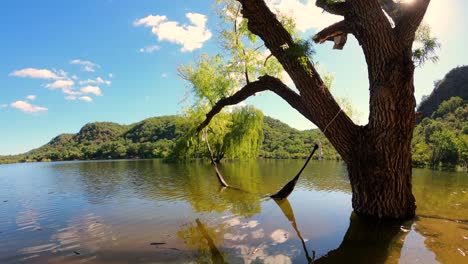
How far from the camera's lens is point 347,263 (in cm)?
480

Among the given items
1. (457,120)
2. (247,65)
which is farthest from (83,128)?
(247,65)

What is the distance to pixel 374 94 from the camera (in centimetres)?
700

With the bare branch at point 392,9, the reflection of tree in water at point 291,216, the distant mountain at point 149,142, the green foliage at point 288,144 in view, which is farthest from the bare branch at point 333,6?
the distant mountain at point 149,142

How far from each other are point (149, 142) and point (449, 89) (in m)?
95.8

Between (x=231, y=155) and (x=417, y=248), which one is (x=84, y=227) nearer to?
(x=417, y=248)

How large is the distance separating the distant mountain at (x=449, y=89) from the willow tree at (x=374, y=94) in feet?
346

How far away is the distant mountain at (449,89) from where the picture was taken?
319ft

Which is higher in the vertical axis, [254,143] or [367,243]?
[254,143]

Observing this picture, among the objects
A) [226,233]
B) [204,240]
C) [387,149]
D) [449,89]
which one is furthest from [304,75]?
[449,89]

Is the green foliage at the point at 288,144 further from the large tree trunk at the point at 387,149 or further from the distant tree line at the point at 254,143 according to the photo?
the large tree trunk at the point at 387,149

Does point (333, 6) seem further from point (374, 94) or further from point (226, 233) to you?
point (226, 233)

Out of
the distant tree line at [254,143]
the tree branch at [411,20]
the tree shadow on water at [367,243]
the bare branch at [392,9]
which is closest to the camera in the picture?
the tree shadow on water at [367,243]

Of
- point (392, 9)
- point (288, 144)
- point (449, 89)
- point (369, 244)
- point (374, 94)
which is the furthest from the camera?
point (449, 89)

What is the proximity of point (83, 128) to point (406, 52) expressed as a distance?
170728 mm
